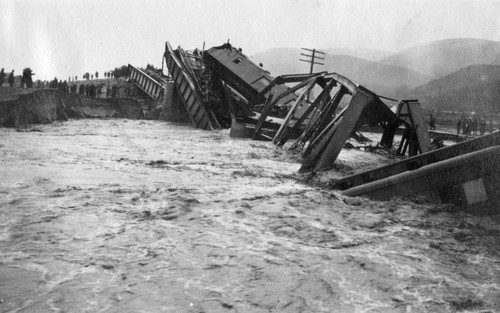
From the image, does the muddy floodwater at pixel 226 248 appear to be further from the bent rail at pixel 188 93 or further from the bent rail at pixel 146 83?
the bent rail at pixel 146 83

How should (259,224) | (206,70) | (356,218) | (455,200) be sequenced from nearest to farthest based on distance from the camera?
(259,224)
(356,218)
(455,200)
(206,70)

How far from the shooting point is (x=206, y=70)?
20156 millimetres

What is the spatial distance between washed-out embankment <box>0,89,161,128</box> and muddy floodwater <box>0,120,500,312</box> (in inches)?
366

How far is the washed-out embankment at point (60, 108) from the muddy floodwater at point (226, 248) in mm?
9289

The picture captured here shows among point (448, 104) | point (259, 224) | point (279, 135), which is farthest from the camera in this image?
point (448, 104)

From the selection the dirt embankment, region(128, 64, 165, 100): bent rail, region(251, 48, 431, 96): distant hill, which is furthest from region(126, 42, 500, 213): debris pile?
region(251, 48, 431, 96): distant hill

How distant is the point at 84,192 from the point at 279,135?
8.14 meters

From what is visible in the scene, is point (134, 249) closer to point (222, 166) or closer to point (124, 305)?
point (124, 305)

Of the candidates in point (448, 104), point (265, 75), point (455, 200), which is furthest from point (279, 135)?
point (448, 104)

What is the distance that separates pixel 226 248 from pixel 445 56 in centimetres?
10689

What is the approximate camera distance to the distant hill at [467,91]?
148ft

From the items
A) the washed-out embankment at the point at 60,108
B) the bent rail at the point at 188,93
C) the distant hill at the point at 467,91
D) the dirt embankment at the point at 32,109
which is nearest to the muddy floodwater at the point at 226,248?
the dirt embankment at the point at 32,109

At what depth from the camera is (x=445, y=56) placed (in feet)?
313

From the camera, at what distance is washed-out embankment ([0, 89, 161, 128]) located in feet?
49.7
